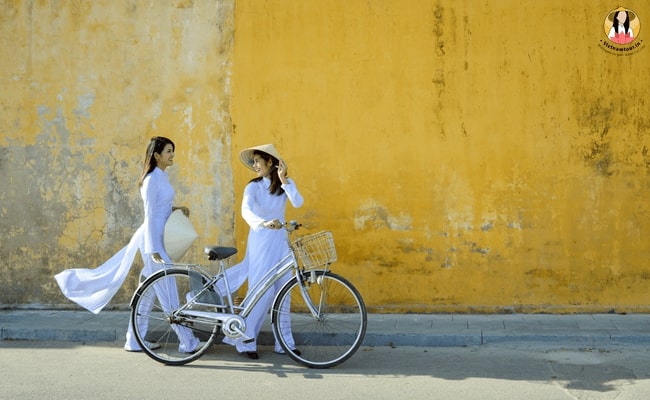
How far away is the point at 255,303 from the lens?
22.4 ft

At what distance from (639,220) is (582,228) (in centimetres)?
59

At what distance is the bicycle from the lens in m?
6.54

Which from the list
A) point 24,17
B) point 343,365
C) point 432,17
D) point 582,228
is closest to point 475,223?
point 582,228

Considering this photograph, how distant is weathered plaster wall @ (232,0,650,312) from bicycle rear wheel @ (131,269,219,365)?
236 centimetres

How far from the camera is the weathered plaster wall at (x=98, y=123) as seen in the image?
9.21 m

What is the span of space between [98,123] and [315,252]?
13.1 feet

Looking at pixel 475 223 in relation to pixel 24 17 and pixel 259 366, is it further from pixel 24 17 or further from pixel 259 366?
pixel 24 17

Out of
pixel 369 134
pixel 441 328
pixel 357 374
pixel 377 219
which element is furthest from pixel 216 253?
pixel 369 134

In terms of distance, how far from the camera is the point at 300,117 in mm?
9047

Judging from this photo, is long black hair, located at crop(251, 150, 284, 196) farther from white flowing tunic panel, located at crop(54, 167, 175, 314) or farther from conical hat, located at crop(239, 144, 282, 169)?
white flowing tunic panel, located at crop(54, 167, 175, 314)

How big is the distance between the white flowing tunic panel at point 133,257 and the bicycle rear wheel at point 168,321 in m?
0.26

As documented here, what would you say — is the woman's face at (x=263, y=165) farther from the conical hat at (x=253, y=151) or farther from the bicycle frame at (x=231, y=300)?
the bicycle frame at (x=231, y=300)

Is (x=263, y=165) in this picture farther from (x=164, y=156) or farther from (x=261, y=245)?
(x=164, y=156)

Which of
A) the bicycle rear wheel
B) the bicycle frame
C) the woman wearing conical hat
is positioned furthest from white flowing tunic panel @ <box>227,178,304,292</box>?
the bicycle rear wheel
